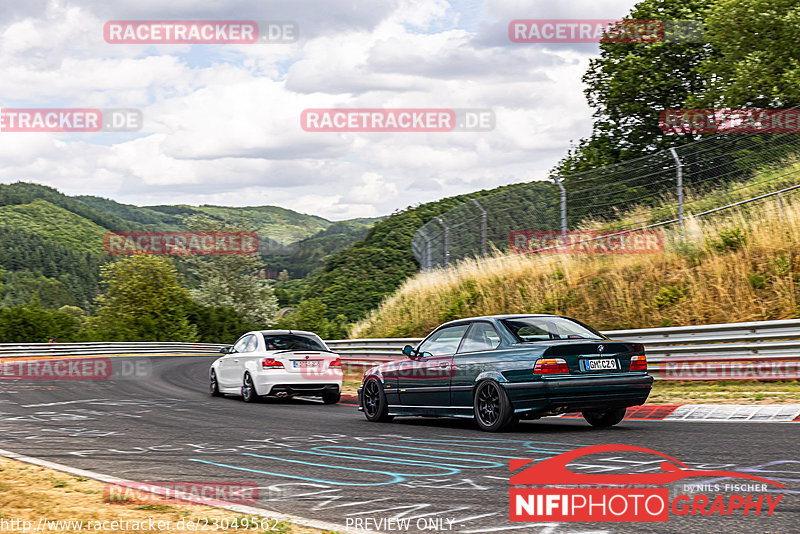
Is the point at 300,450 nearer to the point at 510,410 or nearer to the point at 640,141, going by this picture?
the point at 510,410

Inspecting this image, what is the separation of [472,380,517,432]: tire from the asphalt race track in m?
0.16

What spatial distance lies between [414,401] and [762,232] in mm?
8975

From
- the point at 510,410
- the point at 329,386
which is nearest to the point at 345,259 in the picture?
the point at 329,386

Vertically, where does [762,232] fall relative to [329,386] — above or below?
above

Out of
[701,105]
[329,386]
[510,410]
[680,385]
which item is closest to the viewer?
[510,410]

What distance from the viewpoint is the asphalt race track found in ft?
18.8

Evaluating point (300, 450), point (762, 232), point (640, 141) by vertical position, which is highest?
point (640, 141)

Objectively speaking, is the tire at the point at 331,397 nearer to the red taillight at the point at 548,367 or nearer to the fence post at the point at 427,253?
the red taillight at the point at 548,367

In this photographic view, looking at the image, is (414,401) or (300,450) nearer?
(300,450)

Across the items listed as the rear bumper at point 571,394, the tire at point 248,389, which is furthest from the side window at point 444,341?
the tire at point 248,389

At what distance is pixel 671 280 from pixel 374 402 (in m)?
7.82

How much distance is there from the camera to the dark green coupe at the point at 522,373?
31.9 feet

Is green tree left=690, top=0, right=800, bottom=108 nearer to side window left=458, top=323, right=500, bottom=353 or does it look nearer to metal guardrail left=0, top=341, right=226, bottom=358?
side window left=458, top=323, right=500, bottom=353

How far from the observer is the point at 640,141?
107 feet
